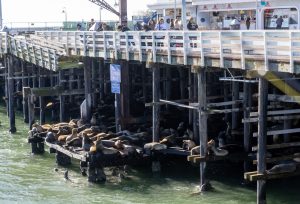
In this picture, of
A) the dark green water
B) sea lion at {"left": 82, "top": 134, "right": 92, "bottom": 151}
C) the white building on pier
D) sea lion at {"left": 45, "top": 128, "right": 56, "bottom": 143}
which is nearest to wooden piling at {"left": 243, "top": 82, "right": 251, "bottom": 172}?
the dark green water

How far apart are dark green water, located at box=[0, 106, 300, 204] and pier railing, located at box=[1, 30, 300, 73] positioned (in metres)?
4.23

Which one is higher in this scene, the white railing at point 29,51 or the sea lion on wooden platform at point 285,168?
the white railing at point 29,51

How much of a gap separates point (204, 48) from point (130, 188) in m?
5.56

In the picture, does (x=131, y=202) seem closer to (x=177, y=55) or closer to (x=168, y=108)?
(x=177, y=55)

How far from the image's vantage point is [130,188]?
23547mm

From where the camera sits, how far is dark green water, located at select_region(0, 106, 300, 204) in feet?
72.2

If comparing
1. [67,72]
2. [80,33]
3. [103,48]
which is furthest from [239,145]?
[67,72]

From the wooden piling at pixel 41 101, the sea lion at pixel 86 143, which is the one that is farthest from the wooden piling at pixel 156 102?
the wooden piling at pixel 41 101

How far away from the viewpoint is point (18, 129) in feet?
121

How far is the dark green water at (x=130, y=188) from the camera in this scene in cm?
2202

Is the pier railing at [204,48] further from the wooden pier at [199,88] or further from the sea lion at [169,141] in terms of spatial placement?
the sea lion at [169,141]

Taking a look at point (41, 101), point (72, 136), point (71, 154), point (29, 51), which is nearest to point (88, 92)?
point (72, 136)

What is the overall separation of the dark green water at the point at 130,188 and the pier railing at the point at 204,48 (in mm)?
4231

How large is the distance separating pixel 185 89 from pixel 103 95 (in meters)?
4.99
